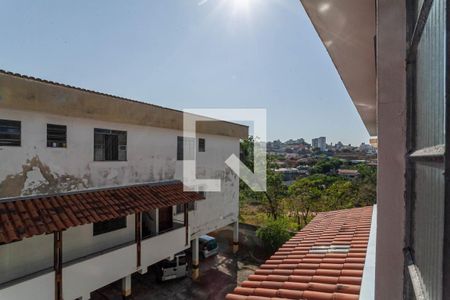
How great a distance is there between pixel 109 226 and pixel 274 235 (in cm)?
1015

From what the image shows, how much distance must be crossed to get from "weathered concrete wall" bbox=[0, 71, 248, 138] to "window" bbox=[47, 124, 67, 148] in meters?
0.44

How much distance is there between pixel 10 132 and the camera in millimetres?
7098

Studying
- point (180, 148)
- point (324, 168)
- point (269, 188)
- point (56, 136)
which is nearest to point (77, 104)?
point (56, 136)

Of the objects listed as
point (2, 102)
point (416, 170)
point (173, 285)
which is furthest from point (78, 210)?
point (416, 170)

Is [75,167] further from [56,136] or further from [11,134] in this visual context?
[11,134]

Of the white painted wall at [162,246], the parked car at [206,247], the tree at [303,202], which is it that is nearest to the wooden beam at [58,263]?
the white painted wall at [162,246]

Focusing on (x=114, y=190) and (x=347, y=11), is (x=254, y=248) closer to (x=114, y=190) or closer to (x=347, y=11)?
(x=114, y=190)

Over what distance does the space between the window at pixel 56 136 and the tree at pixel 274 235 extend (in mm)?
12390

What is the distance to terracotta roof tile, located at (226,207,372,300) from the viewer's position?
3.03 metres

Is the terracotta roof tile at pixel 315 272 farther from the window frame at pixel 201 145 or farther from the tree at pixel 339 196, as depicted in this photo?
the tree at pixel 339 196

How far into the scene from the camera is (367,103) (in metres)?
5.05

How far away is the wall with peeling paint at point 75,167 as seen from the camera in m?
7.24

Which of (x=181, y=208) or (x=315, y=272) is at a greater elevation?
(x=315, y=272)

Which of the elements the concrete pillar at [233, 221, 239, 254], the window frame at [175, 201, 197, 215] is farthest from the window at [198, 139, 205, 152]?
the concrete pillar at [233, 221, 239, 254]
